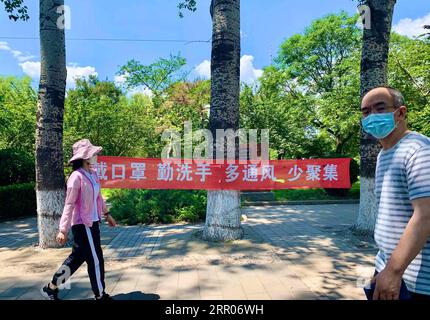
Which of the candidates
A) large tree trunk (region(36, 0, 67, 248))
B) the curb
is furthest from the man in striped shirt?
the curb

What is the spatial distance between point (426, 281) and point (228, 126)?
18.1 ft

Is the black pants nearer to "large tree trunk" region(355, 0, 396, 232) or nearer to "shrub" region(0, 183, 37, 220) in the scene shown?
"large tree trunk" region(355, 0, 396, 232)

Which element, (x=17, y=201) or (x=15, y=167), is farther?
(x=15, y=167)

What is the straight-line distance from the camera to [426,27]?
8.92 meters

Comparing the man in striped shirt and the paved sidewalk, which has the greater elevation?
the man in striped shirt

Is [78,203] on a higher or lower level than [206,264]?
higher

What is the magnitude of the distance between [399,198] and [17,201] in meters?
11.9

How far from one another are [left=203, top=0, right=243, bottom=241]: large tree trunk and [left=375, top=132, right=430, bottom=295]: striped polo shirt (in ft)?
16.4

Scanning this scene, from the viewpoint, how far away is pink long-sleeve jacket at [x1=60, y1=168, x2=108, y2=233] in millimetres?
3791

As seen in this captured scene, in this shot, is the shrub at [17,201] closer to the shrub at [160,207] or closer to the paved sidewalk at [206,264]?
the paved sidewalk at [206,264]

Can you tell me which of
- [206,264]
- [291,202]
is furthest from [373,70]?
[291,202]

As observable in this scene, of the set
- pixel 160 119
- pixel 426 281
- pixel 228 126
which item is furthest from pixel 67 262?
pixel 160 119

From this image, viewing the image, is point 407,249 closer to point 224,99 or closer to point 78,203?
point 78,203

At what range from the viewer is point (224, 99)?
23.5ft
